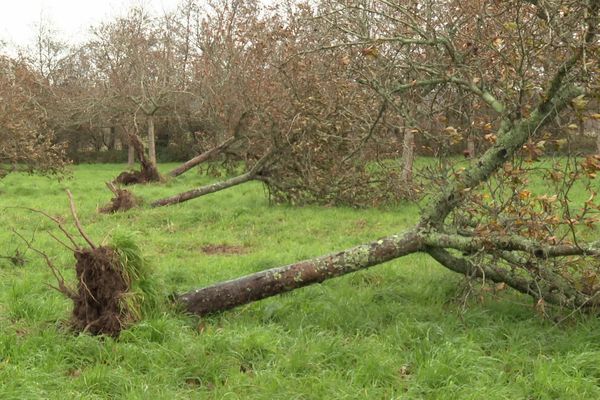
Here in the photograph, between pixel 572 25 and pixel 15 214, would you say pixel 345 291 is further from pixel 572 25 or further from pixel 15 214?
pixel 15 214

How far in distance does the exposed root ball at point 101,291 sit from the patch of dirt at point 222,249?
4073 mm

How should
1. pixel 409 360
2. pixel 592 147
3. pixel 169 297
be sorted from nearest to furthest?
1. pixel 409 360
2. pixel 169 297
3. pixel 592 147

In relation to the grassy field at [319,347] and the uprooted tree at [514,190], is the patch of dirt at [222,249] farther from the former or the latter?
the uprooted tree at [514,190]

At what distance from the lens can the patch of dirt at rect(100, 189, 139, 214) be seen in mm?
12961

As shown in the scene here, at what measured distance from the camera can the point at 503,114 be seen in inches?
226

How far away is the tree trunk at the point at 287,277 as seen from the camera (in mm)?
5598

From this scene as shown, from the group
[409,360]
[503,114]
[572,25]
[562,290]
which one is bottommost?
[409,360]

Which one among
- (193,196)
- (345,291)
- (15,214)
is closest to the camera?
(345,291)

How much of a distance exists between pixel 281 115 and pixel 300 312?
822 cm

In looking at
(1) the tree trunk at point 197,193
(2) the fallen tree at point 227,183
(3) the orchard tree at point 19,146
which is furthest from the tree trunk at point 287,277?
(3) the orchard tree at point 19,146

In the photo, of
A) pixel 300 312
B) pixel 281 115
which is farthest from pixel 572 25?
pixel 281 115

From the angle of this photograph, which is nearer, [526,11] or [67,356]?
[67,356]

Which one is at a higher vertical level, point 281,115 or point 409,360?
point 281,115

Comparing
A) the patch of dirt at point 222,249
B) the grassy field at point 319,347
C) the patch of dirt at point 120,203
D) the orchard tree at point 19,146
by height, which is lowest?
the patch of dirt at point 222,249
